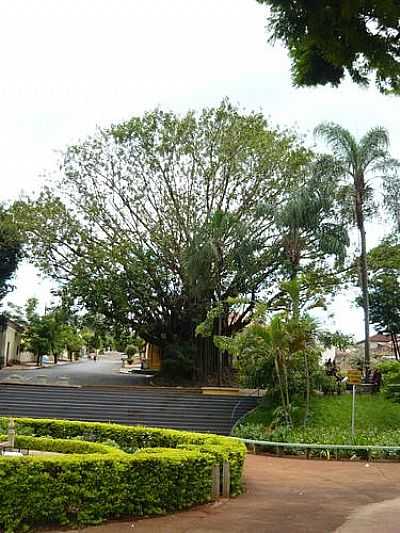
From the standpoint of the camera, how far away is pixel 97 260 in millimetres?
28391

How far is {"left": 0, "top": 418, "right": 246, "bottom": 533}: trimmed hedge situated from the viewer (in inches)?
284

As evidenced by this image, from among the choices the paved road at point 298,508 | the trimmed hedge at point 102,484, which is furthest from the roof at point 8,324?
the trimmed hedge at point 102,484

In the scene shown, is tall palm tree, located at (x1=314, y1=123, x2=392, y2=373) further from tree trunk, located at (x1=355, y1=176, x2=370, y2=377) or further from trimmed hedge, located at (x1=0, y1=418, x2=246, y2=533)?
trimmed hedge, located at (x1=0, y1=418, x2=246, y2=533)

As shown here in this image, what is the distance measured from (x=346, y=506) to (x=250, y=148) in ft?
66.5

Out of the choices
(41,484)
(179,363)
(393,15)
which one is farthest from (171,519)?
(179,363)

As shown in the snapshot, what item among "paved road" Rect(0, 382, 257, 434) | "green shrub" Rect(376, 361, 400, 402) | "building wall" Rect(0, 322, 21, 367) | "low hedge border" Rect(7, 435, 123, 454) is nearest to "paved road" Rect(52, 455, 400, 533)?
"low hedge border" Rect(7, 435, 123, 454)

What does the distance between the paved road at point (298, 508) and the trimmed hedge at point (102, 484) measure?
23cm

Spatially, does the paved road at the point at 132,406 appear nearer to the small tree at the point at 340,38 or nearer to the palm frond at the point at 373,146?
the palm frond at the point at 373,146

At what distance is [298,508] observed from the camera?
862cm

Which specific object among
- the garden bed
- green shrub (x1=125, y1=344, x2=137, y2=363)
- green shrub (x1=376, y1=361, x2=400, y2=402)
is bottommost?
the garden bed

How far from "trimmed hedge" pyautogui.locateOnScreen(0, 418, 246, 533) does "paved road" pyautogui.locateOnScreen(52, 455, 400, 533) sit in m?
0.23

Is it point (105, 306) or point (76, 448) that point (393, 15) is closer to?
point (76, 448)

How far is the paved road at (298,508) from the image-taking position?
741 centimetres

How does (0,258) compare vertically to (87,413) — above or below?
above
